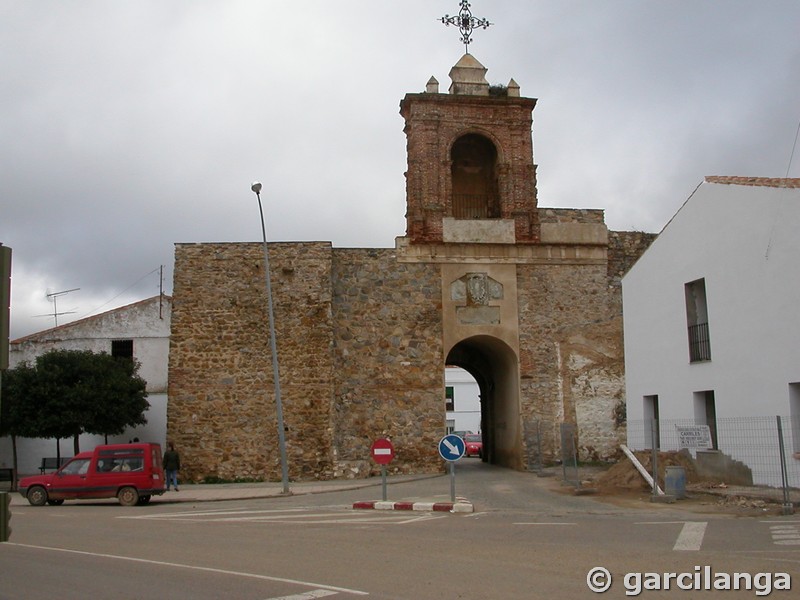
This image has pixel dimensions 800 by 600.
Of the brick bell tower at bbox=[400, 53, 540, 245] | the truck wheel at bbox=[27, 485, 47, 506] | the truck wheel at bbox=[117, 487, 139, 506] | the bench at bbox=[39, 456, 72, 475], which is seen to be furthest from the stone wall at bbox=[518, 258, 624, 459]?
the bench at bbox=[39, 456, 72, 475]

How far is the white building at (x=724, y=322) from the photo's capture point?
52.7 feet

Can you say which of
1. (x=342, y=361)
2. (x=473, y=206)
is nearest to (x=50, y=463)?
(x=342, y=361)

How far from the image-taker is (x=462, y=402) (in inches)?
2217

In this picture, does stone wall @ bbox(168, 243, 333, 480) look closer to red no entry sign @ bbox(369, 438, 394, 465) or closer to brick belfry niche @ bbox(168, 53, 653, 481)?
brick belfry niche @ bbox(168, 53, 653, 481)

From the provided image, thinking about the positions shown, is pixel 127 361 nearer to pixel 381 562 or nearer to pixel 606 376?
pixel 606 376

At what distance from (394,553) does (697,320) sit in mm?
12062

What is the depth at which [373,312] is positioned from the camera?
1038 inches

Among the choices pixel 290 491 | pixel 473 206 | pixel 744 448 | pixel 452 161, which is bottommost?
pixel 290 491

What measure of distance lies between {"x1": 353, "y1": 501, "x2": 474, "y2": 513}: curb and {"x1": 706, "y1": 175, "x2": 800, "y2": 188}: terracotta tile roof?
8989 millimetres

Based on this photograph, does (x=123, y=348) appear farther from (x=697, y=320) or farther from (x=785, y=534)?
(x=785, y=534)

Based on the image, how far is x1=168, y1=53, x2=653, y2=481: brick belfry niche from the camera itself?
83.4 ft

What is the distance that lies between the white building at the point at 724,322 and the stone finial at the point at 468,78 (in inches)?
394

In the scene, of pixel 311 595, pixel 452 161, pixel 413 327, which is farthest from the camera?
pixel 452 161

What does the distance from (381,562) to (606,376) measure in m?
18.8
